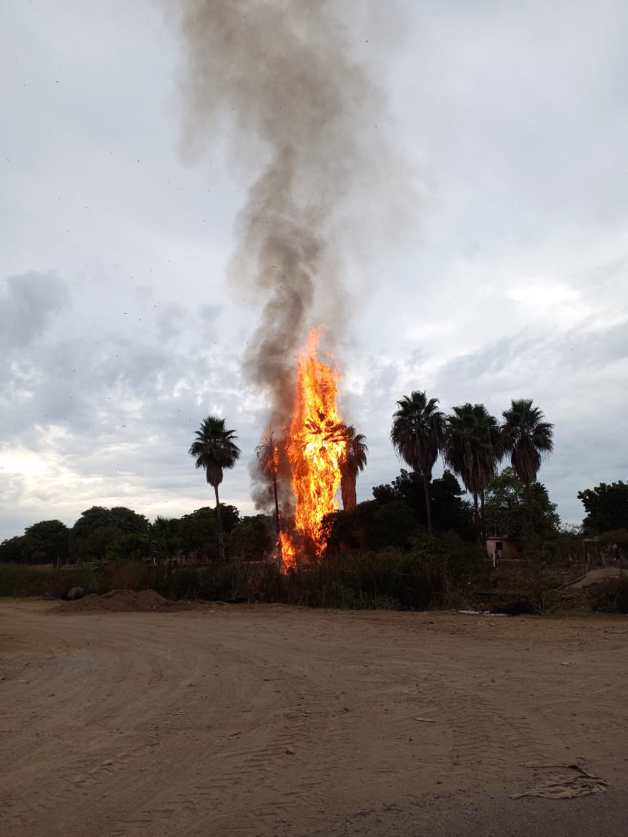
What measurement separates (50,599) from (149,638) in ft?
57.0

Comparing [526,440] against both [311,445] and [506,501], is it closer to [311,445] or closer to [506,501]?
[506,501]

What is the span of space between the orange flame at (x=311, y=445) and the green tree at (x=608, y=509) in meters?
33.7

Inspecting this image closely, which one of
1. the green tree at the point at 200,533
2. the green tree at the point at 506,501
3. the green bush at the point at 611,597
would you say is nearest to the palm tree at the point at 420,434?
the green tree at the point at 506,501

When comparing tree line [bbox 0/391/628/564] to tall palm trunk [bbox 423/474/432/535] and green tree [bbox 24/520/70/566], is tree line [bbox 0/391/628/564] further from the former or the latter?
green tree [bbox 24/520/70/566]

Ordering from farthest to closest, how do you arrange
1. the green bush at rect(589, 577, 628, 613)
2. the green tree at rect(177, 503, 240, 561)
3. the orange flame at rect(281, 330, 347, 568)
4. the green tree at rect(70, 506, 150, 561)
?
the green tree at rect(177, 503, 240, 561) < the green tree at rect(70, 506, 150, 561) < the orange flame at rect(281, 330, 347, 568) < the green bush at rect(589, 577, 628, 613)

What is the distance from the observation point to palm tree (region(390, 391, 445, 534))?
156 ft

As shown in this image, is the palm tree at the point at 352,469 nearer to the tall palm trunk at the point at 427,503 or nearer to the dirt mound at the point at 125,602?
the tall palm trunk at the point at 427,503

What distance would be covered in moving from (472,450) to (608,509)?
21.5 m

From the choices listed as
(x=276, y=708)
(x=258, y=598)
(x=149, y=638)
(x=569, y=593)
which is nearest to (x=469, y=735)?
(x=276, y=708)

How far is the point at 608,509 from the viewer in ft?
207

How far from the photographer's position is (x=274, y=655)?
37.9ft

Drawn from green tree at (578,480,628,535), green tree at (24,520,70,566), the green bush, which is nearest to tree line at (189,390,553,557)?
green tree at (578,480,628,535)

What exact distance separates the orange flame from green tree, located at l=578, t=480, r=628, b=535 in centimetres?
3373

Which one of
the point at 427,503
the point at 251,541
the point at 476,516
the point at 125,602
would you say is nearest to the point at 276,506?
the point at 427,503
